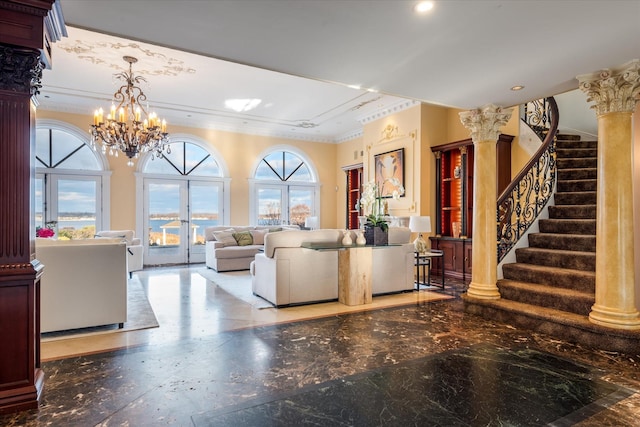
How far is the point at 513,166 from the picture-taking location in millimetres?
6664

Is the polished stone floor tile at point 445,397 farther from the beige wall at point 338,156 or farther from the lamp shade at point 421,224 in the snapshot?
the beige wall at point 338,156

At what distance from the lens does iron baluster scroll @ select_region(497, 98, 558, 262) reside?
506 cm

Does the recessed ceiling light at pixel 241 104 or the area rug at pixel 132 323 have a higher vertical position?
the recessed ceiling light at pixel 241 104

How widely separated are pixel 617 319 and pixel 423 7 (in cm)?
337

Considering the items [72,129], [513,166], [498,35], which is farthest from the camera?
[72,129]

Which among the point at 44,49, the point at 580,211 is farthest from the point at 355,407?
the point at 580,211

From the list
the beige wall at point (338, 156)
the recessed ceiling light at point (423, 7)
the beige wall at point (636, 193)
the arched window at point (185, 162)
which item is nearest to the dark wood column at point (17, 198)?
the recessed ceiling light at point (423, 7)

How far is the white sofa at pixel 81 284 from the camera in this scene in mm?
3639

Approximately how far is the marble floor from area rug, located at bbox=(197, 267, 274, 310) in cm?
77

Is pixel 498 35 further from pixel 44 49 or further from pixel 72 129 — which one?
pixel 72 129

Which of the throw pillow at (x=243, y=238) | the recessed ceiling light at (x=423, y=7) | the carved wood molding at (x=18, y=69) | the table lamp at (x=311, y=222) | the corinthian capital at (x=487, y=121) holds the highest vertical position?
the recessed ceiling light at (x=423, y=7)

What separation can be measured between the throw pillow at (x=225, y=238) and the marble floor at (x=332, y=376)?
394cm

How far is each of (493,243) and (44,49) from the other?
4.90 m

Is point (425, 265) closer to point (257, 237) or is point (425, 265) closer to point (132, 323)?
point (257, 237)
